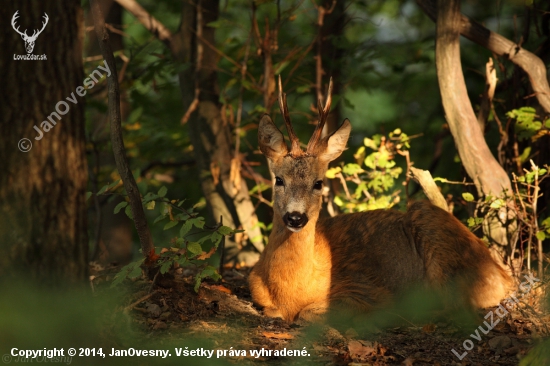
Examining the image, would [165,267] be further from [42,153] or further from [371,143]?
[371,143]

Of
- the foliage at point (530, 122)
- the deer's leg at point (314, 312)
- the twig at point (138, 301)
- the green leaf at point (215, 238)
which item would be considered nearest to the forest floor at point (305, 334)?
the twig at point (138, 301)

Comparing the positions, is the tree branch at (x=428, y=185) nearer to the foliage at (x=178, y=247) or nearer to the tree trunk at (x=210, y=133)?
the tree trunk at (x=210, y=133)

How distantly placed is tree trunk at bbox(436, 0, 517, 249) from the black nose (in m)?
2.25

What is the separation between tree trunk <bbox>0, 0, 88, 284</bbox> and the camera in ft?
12.0

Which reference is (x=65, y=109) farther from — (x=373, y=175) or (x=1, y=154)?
(x=373, y=175)

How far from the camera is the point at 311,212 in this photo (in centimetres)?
539

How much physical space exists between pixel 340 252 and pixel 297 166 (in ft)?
3.26

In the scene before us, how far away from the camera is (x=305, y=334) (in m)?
4.73

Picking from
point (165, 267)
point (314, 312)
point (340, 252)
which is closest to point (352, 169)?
point (340, 252)

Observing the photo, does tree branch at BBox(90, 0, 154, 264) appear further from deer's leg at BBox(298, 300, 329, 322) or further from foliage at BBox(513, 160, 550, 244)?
foliage at BBox(513, 160, 550, 244)

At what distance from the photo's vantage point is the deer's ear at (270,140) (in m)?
5.66

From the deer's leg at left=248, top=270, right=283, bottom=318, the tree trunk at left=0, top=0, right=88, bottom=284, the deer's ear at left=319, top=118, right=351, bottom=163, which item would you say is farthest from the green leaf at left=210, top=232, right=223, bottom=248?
the deer's ear at left=319, top=118, right=351, bottom=163

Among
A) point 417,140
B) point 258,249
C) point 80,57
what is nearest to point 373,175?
point 258,249

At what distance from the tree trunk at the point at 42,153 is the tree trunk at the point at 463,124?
3.90 m
